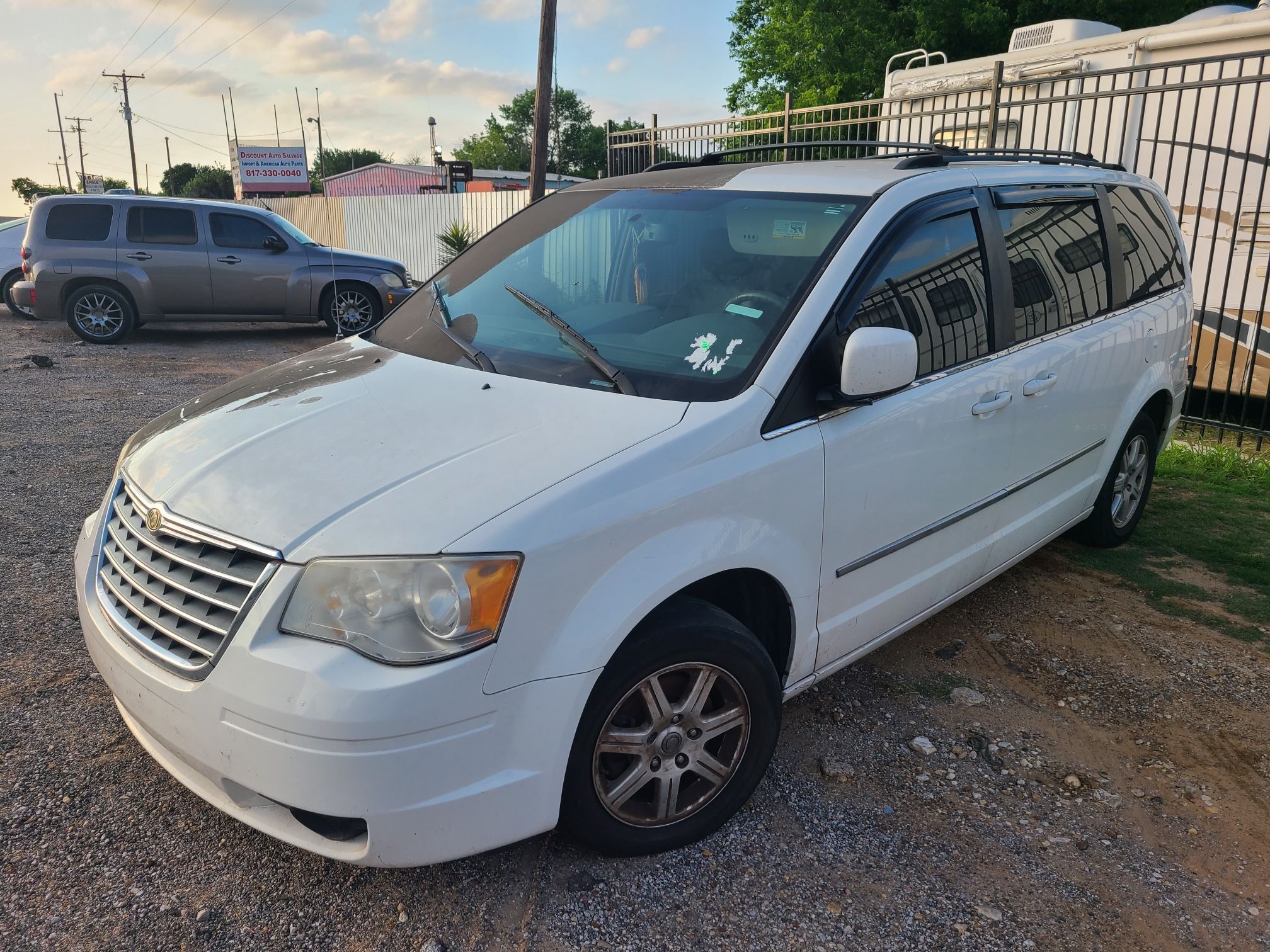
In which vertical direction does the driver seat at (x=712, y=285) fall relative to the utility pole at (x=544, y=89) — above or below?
below

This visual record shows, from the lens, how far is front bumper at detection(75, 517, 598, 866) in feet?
6.66

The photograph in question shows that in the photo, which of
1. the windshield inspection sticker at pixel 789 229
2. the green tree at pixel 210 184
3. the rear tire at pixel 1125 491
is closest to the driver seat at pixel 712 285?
the windshield inspection sticker at pixel 789 229

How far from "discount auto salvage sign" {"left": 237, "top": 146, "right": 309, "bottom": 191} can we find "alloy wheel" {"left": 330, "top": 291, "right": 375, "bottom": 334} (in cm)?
5304

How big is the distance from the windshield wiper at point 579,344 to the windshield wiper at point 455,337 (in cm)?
25

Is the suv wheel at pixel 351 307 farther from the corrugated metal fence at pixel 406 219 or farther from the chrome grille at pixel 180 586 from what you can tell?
the chrome grille at pixel 180 586

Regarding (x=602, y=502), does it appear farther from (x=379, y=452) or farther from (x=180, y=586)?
(x=180, y=586)

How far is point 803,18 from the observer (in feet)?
89.0

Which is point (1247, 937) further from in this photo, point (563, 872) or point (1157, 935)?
point (563, 872)

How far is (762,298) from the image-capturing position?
2.92 metres

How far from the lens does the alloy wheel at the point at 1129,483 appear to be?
15.5 feet

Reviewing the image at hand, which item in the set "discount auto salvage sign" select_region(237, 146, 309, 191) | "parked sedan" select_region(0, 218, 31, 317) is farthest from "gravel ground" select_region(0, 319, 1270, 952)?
"discount auto salvage sign" select_region(237, 146, 309, 191)

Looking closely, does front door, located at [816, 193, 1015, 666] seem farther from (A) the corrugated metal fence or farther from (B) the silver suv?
(A) the corrugated metal fence

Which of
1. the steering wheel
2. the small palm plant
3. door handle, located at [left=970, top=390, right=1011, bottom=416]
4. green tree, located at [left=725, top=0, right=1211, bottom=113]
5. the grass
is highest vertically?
green tree, located at [left=725, top=0, right=1211, bottom=113]

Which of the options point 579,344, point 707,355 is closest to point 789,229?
point 707,355
